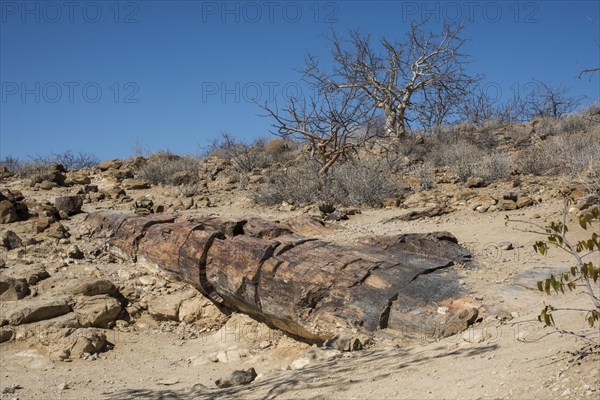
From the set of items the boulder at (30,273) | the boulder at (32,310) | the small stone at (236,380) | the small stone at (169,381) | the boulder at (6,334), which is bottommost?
the small stone at (169,381)

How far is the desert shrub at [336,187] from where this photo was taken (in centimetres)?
1095

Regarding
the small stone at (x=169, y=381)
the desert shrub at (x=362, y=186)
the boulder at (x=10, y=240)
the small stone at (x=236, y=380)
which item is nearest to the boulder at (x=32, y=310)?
the boulder at (x=10, y=240)

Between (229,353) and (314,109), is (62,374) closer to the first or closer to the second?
(229,353)

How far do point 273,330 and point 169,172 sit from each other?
28.4 ft

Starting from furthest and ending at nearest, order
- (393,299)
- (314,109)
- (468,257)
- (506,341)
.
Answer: (314,109), (468,257), (393,299), (506,341)

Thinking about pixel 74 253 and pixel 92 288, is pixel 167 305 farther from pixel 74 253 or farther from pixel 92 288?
pixel 74 253

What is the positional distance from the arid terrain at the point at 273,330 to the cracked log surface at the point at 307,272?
0.20 m

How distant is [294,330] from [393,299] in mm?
1173

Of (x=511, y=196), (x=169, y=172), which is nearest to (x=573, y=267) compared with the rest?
(x=511, y=196)

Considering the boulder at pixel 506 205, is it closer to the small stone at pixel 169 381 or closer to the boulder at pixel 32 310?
the small stone at pixel 169 381

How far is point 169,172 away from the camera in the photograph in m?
14.4

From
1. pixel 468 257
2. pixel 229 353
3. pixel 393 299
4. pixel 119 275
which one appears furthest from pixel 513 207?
pixel 119 275

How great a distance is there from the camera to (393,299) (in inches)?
214

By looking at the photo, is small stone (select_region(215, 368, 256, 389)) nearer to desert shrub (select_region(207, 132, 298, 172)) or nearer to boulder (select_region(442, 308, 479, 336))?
boulder (select_region(442, 308, 479, 336))
